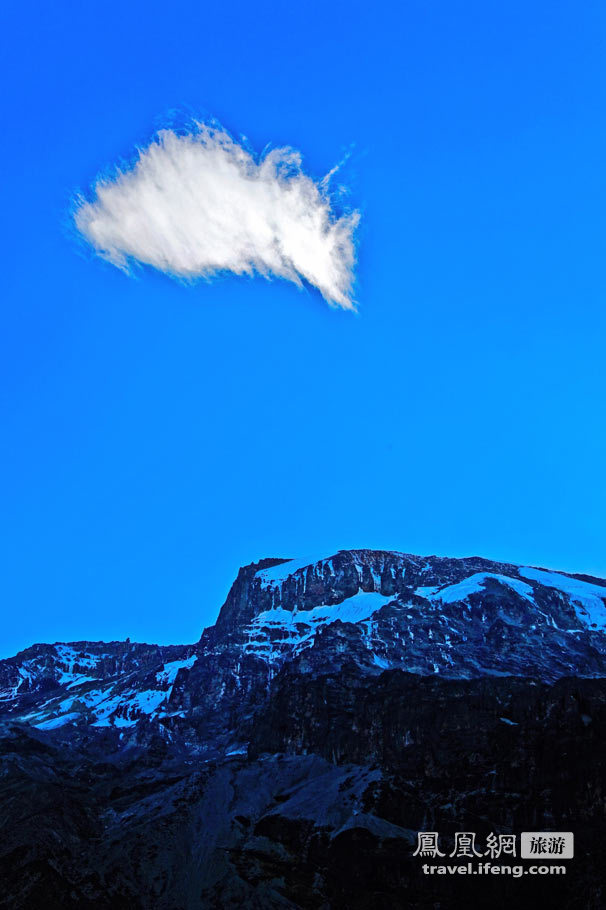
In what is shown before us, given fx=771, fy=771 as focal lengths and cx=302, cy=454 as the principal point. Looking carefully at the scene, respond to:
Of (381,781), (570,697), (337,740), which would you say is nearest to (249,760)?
(337,740)

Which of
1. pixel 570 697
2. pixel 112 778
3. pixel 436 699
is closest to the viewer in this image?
pixel 570 697

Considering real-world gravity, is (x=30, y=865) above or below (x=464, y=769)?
below

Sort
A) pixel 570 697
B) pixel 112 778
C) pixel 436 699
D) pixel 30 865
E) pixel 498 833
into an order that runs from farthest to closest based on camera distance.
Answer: pixel 112 778, pixel 436 699, pixel 570 697, pixel 30 865, pixel 498 833

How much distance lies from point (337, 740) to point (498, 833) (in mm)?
Result: 62115

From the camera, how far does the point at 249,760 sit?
182m

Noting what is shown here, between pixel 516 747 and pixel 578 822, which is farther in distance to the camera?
pixel 516 747

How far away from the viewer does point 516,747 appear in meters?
139

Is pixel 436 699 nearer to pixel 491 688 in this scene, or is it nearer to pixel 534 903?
pixel 491 688

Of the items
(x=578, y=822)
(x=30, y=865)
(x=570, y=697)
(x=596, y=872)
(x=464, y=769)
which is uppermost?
(x=570, y=697)

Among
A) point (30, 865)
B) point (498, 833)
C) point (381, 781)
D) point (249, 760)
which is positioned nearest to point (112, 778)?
point (249, 760)

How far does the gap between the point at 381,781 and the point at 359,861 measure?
67.0ft

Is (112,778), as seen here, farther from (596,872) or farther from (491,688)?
(596,872)

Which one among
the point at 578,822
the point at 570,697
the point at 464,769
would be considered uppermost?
the point at 570,697

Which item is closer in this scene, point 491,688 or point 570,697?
point 570,697
